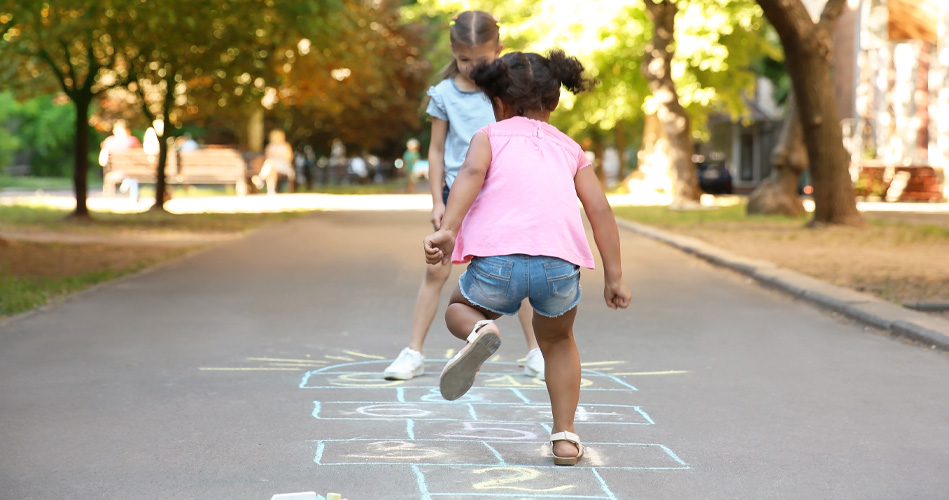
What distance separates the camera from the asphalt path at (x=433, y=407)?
4492 millimetres

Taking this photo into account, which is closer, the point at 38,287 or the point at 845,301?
the point at 845,301

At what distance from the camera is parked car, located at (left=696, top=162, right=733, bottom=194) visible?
132ft

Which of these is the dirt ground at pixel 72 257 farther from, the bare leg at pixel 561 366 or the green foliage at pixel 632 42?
the green foliage at pixel 632 42

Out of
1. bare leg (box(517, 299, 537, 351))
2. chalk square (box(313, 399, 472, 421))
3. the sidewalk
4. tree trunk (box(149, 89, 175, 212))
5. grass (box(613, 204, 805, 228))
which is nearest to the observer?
chalk square (box(313, 399, 472, 421))

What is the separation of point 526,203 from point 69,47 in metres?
17.5

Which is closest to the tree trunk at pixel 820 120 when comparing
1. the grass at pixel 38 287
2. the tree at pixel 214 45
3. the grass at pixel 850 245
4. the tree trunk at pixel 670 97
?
the grass at pixel 850 245

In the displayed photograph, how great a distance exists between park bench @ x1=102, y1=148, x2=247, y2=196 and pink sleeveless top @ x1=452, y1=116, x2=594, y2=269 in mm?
25781

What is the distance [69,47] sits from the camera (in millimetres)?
20438

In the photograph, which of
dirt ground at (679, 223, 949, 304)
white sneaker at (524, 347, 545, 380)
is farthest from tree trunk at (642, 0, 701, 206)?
white sneaker at (524, 347, 545, 380)

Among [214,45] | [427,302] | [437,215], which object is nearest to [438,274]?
[427,302]

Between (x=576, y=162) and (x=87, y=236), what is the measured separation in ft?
45.0

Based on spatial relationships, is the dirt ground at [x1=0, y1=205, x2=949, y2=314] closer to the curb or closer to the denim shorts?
the curb

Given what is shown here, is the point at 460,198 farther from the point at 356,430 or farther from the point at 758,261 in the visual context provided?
the point at 758,261

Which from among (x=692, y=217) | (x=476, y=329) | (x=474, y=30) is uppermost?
(x=474, y=30)
